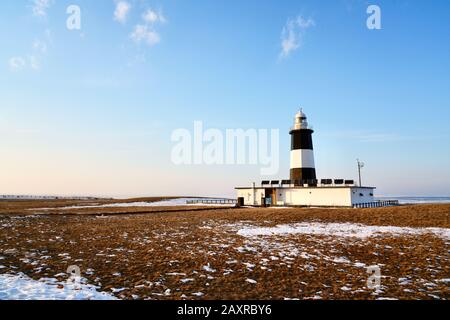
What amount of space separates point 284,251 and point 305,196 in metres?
28.8

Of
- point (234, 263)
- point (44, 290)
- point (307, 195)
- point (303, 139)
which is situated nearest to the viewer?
point (44, 290)

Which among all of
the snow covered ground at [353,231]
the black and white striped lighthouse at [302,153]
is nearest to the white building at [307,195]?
the black and white striped lighthouse at [302,153]

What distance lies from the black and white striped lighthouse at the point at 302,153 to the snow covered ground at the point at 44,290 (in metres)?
38.0

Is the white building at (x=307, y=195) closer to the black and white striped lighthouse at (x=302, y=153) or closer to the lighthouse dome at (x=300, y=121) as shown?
the black and white striped lighthouse at (x=302, y=153)

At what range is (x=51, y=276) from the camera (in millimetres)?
8516

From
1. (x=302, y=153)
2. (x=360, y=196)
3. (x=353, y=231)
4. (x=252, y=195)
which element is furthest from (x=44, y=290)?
(x=302, y=153)

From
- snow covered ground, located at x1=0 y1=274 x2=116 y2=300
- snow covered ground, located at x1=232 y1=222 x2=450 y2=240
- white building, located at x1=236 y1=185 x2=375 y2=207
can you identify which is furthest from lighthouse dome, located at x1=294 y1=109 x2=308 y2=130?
snow covered ground, located at x1=0 y1=274 x2=116 y2=300

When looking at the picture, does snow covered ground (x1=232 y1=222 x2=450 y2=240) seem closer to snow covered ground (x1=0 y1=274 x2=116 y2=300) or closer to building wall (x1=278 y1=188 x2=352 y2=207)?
snow covered ground (x1=0 y1=274 x2=116 y2=300)

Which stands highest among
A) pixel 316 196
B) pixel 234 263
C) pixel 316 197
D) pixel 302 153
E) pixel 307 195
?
pixel 302 153

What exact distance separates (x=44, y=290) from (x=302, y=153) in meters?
40.0

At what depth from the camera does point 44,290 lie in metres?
7.31

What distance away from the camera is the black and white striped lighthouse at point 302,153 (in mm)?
43250

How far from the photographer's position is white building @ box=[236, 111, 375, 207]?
1459 inches

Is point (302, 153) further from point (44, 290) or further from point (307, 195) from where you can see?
point (44, 290)
